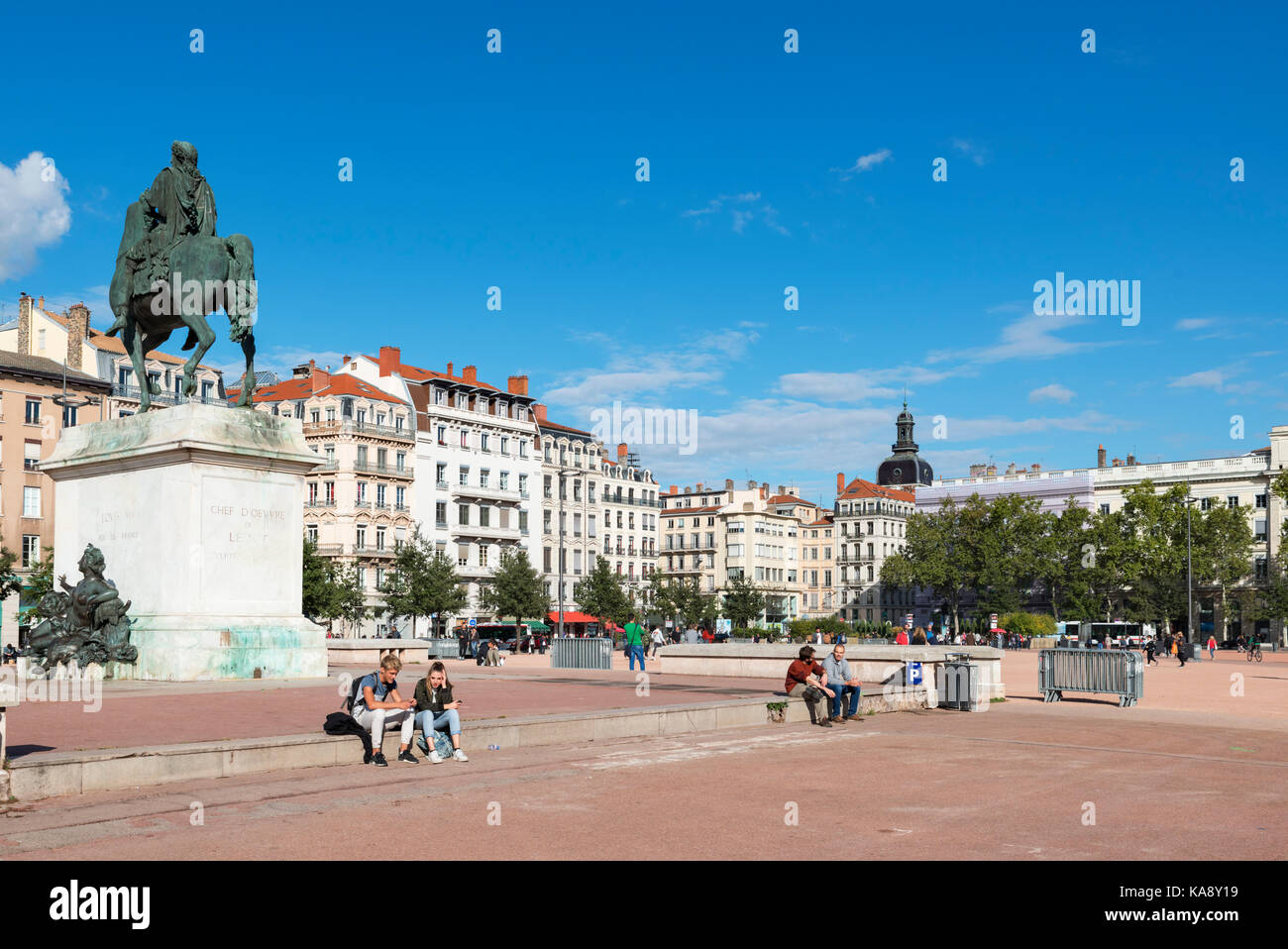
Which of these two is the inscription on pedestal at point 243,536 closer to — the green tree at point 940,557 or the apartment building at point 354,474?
the apartment building at point 354,474

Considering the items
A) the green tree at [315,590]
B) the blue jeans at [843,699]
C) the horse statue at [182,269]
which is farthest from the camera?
the green tree at [315,590]

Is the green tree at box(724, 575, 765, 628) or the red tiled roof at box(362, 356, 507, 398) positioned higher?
the red tiled roof at box(362, 356, 507, 398)

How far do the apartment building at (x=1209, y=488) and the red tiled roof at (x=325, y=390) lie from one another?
6534 cm

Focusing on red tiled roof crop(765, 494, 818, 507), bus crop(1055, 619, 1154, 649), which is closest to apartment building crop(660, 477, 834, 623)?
red tiled roof crop(765, 494, 818, 507)

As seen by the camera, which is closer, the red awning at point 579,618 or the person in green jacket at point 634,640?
the person in green jacket at point 634,640

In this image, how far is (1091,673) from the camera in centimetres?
2419

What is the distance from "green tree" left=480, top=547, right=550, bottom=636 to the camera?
8250 centimetres

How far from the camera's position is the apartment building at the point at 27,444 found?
213ft

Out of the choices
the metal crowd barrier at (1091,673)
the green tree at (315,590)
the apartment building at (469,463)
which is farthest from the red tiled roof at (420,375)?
the metal crowd barrier at (1091,673)

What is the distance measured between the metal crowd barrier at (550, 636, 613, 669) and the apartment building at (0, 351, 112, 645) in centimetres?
4119

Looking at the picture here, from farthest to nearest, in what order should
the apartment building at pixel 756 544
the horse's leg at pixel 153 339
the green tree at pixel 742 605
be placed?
the apartment building at pixel 756 544
the green tree at pixel 742 605
the horse's leg at pixel 153 339

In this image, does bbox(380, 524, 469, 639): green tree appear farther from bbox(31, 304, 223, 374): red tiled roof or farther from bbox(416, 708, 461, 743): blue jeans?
bbox(416, 708, 461, 743): blue jeans
